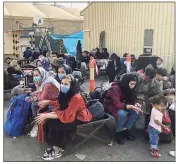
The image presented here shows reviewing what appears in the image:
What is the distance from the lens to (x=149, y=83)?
4.05m

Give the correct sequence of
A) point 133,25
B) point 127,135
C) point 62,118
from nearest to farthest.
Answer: point 62,118
point 127,135
point 133,25

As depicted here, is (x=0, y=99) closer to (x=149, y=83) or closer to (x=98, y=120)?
(x=98, y=120)

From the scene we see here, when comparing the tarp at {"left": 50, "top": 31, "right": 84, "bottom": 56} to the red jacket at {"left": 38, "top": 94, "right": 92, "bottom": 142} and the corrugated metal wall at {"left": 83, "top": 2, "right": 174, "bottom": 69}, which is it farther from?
the red jacket at {"left": 38, "top": 94, "right": 92, "bottom": 142}

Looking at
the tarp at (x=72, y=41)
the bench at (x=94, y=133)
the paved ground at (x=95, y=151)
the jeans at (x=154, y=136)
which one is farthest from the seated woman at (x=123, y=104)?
the tarp at (x=72, y=41)

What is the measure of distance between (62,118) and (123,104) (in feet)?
3.18

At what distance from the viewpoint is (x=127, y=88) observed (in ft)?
11.8

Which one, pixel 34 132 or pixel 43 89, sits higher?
pixel 43 89

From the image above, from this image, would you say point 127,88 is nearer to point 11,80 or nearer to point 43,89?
point 43,89

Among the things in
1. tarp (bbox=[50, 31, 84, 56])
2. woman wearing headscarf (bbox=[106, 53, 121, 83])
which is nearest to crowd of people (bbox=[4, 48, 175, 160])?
woman wearing headscarf (bbox=[106, 53, 121, 83])

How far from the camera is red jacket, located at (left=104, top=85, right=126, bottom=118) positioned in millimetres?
3568

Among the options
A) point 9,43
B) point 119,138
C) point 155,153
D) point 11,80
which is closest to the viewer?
point 155,153

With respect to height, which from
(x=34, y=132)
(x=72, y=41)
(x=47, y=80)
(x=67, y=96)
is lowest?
(x=34, y=132)

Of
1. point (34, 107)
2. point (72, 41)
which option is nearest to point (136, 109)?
point (34, 107)

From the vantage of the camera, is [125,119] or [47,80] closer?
[125,119]
